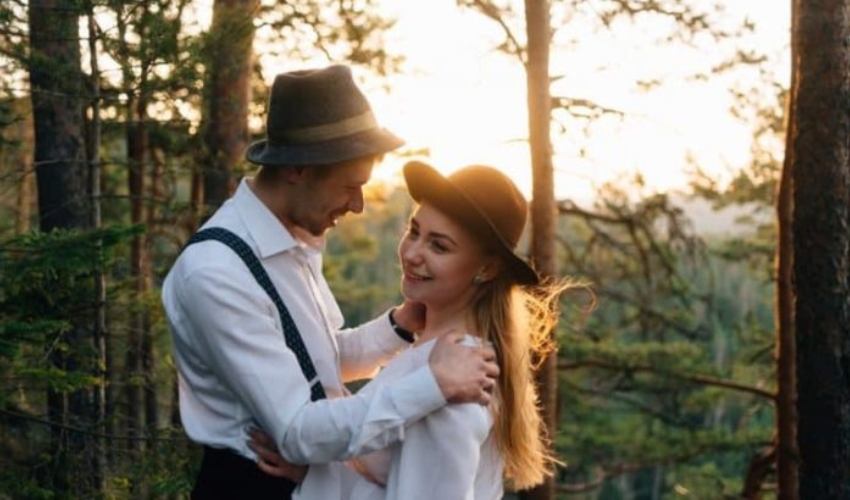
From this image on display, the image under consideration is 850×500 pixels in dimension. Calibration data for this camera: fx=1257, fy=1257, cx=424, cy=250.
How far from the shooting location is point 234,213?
11.9ft

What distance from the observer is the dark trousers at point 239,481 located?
3.61 metres

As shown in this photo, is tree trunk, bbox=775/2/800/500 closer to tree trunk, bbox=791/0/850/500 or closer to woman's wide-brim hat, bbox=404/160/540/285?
tree trunk, bbox=791/0/850/500

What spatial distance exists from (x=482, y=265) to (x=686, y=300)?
37.6 ft

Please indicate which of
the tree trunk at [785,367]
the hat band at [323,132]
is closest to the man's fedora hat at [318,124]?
the hat band at [323,132]

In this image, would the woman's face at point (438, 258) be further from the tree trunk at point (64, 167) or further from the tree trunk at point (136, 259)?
the tree trunk at point (136, 259)

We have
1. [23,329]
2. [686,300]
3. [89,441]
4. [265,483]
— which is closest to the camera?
[265,483]

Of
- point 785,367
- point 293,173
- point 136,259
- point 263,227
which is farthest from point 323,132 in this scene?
point 136,259

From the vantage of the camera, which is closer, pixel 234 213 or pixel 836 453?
pixel 234 213

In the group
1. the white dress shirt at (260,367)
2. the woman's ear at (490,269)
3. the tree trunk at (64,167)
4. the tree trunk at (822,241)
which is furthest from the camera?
the tree trunk at (822,241)

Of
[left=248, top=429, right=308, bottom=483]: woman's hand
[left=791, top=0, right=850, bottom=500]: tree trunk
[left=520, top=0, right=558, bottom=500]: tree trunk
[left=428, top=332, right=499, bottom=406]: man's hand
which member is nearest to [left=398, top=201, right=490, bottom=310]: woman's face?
[left=428, top=332, right=499, bottom=406]: man's hand

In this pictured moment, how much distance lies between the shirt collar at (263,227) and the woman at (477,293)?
0.36 meters

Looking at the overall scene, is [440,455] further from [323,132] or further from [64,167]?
[64,167]

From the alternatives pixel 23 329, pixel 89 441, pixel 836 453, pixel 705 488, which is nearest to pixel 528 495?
pixel 836 453

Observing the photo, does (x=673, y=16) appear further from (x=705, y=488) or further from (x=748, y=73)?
(x=705, y=488)
